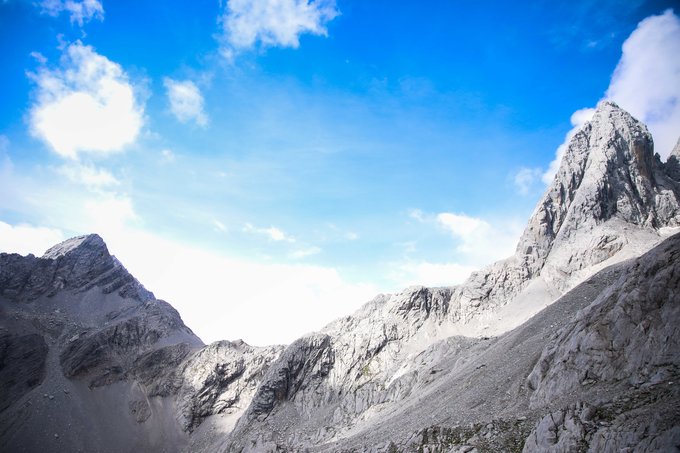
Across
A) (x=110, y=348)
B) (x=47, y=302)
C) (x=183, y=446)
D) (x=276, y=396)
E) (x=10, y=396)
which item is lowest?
(x=183, y=446)

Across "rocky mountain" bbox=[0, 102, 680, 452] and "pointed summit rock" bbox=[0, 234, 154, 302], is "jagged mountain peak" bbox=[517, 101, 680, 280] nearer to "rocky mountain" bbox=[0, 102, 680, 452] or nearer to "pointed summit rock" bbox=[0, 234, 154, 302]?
"rocky mountain" bbox=[0, 102, 680, 452]

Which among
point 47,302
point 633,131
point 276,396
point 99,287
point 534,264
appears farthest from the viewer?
point 99,287

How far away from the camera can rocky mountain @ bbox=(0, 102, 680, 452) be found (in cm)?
4747

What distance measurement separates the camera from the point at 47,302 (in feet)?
419

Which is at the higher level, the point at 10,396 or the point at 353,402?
the point at 10,396

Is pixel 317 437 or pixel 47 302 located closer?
pixel 317 437

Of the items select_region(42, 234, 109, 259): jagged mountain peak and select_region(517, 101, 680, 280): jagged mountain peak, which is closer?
select_region(517, 101, 680, 280): jagged mountain peak

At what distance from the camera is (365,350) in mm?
93312

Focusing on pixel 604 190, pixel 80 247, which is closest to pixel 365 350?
pixel 604 190

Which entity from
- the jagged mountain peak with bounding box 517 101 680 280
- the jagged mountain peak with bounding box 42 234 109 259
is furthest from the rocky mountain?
the jagged mountain peak with bounding box 42 234 109 259

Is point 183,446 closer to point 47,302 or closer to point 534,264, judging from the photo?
point 47,302

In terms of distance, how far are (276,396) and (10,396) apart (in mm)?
66316

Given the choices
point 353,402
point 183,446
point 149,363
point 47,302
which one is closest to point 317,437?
point 353,402

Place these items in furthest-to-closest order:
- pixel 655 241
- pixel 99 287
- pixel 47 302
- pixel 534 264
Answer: pixel 99 287 → pixel 47 302 → pixel 534 264 → pixel 655 241
